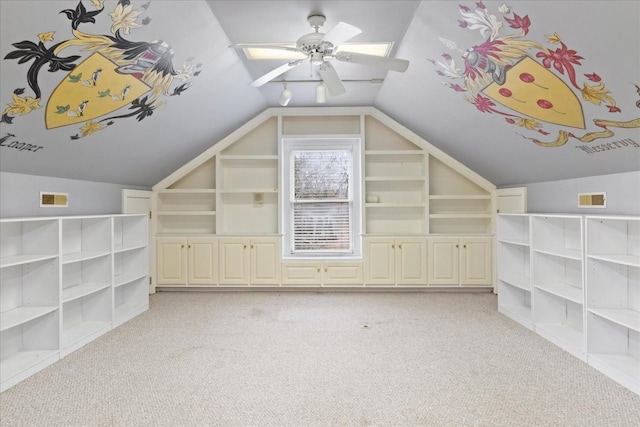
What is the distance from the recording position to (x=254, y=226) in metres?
5.48

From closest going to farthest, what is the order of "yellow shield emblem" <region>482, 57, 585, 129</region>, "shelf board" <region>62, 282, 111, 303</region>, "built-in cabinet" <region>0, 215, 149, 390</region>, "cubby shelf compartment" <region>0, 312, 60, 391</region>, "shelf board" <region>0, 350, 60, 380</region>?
"yellow shield emblem" <region>482, 57, 585, 129</region>
"shelf board" <region>0, 350, 60, 380</region>
"cubby shelf compartment" <region>0, 312, 60, 391</region>
"built-in cabinet" <region>0, 215, 149, 390</region>
"shelf board" <region>62, 282, 111, 303</region>

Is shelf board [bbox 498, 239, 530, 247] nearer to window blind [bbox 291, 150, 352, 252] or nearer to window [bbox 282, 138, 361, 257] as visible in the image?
window [bbox 282, 138, 361, 257]

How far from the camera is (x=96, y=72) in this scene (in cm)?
236

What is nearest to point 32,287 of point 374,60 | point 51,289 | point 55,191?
point 51,289

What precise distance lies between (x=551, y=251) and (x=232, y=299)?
3.87m

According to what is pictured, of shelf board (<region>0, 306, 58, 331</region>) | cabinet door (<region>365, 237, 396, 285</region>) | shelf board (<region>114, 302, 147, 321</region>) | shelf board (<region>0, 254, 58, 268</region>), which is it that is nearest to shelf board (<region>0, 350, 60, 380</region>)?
shelf board (<region>0, 306, 58, 331</region>)

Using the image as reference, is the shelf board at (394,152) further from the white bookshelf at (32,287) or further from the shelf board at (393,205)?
the white bookshelf at (32,287)

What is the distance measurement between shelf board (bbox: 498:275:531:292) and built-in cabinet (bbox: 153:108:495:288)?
95cm

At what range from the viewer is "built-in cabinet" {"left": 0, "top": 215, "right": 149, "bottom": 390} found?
2.82 m

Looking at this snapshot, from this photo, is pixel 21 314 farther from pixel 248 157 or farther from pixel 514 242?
pixel 514 242

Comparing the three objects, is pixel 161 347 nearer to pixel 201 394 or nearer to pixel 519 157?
pixel 201 394

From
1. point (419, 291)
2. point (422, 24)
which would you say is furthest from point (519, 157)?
point (419, 291)

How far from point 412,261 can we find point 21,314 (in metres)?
4.41

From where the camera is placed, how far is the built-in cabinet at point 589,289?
2.73 metres
